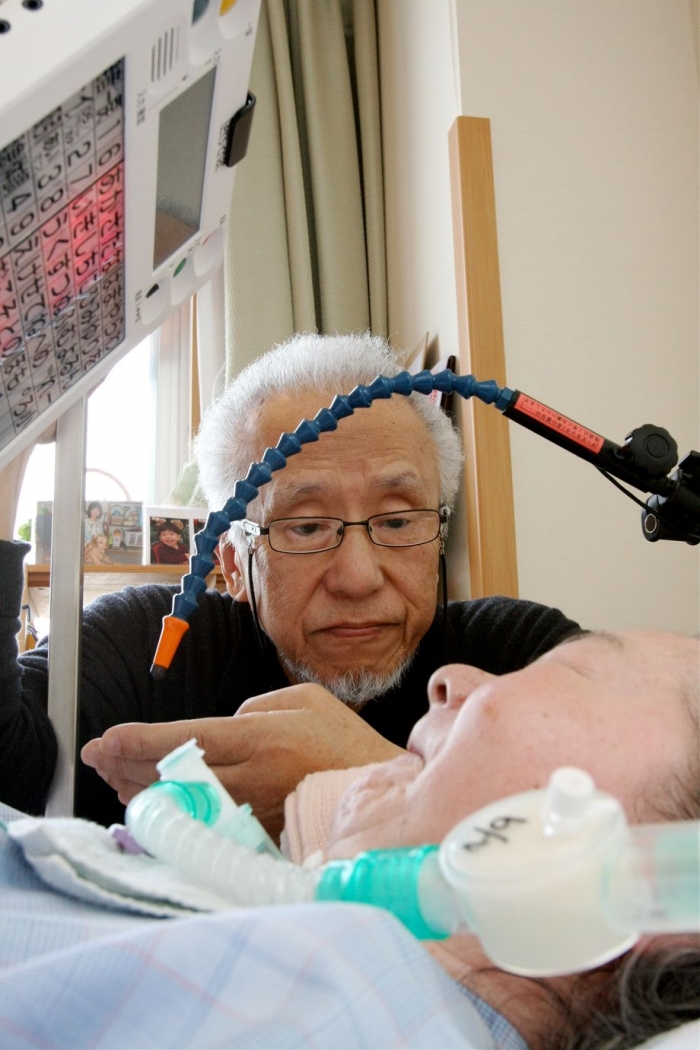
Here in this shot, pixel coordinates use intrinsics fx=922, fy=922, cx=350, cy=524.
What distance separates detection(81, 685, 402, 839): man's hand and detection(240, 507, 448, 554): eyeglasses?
0.40 m

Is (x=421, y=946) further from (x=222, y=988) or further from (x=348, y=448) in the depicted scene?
(x=348, y=448)

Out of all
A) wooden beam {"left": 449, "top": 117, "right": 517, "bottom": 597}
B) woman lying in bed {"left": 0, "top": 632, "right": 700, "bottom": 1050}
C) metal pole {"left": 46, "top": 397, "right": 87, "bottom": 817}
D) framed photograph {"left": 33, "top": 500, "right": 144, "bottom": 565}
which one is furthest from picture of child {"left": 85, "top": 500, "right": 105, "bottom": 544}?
woman lying in bed {"left": 0, "top": 632, "right": 700, "bottom": 1050}

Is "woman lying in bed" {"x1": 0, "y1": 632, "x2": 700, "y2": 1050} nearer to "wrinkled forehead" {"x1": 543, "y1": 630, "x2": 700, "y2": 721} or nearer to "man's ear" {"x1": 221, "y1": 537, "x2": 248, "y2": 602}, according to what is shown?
"wrinkled forehead" {"x1": 543, "y1": 630, "x2": 700, "y2": 721}

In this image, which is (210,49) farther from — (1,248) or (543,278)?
(543,278)

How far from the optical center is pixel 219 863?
572 mm

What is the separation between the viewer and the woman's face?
638 mm

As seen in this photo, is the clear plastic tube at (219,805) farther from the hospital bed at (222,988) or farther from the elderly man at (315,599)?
the elderly man at (315,599)

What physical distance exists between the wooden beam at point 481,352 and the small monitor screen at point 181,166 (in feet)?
3.38

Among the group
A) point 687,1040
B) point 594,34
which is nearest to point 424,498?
point 687,1040

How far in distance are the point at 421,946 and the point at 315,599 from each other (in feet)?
2.64

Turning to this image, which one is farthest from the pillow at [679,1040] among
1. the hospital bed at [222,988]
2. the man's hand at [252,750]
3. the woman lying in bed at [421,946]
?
the man's hand at [252,750]

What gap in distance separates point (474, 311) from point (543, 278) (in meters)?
0.18

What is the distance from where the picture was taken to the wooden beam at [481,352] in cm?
175

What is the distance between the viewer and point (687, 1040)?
1.73 feet
